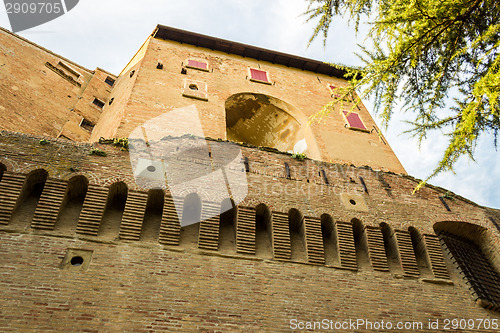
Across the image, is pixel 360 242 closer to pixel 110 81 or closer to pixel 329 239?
pixel 329 239

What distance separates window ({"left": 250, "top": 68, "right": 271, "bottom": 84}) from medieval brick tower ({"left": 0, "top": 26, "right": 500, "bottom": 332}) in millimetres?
4504

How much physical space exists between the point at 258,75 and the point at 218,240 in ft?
32.3

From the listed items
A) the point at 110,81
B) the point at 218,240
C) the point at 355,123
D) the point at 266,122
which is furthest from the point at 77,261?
the point at 110,81

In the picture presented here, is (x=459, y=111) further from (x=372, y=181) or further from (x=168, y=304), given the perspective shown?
(x=168, y=304)

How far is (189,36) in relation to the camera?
16.2 m

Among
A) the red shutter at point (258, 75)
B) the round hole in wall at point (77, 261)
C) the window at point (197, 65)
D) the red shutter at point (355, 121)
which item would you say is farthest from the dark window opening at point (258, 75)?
the round hole in wall at point (77, 261)

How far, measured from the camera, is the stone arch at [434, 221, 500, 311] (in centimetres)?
796

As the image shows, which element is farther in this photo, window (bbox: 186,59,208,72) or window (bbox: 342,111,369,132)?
window (bbox: 186,59,208,72)

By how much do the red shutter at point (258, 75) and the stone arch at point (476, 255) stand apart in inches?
354

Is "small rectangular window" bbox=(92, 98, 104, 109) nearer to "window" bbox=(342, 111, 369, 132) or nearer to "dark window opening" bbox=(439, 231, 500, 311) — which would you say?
"window" bbox=(342, 111, 369, 132)

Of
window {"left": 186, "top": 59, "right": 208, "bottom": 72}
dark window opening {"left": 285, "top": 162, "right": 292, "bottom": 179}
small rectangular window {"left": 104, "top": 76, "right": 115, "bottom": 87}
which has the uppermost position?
small rectangular window {"left": 104, "top": 76, "right": 115, "bottom": 87}

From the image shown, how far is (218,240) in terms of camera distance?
23.6ft

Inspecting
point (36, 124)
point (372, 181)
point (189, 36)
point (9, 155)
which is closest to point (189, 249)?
point (9, 155)

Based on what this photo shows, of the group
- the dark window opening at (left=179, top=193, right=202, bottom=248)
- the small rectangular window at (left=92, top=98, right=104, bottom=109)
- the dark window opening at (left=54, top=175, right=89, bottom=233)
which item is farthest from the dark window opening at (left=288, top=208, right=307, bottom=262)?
the small rectangular window at (left=92, top=98, right=104, bottom=109)
